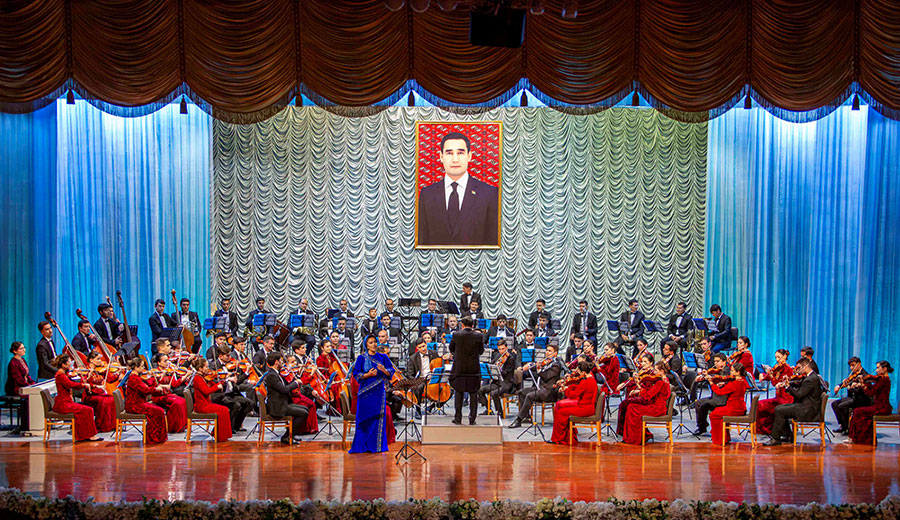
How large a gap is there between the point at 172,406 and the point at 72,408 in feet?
4.14

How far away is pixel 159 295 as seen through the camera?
15.8 m

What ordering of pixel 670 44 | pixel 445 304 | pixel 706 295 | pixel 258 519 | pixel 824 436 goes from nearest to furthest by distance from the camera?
1. pixel 258 519
2. pixel 670 44
3. pixel 824 436
4. pixel 445 304
5. pixel 706 295

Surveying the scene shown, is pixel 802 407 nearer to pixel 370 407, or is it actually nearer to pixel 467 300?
pixel 370 407

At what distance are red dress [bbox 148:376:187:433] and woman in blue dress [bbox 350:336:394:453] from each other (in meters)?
2.87

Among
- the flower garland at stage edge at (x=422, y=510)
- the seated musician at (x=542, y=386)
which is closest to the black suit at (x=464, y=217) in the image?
the seated musician at (x=542, y=386)

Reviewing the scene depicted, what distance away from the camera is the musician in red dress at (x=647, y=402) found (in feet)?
33.3

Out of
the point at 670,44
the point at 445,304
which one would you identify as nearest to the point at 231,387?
the point at 445,304

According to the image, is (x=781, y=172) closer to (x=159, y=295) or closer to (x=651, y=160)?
(x=651, y=160)

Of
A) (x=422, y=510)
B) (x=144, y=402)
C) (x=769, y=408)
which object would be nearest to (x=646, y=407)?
(x=769, y=408)

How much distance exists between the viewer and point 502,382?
1170 cm

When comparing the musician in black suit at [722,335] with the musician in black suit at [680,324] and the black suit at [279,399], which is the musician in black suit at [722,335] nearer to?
the musician in black suit at [680,324]

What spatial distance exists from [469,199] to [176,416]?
896 centimetres

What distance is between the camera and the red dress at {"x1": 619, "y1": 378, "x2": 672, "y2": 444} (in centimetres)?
1016

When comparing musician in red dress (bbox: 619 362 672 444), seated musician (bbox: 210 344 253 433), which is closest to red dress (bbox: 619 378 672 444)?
musician in red dress (bbox: 619 362 672 444)
